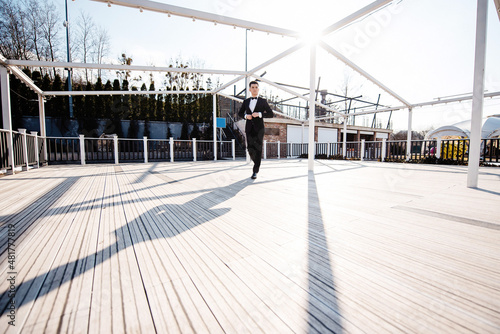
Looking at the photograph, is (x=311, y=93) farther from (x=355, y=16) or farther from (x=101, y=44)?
(x=101, y=44)

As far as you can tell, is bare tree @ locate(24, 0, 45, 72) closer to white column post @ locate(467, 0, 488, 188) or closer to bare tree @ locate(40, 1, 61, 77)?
bare tree @ locate(40, 1, 61, 77)

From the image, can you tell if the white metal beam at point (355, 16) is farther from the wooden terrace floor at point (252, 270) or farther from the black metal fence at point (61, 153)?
the black metal fence at point (61, 153)

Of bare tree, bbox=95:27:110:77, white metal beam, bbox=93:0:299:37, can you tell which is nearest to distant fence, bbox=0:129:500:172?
white metal beam, bbox=93:0:299:37

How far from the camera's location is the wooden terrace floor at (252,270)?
66cm

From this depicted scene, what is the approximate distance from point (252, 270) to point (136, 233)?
2.89 ft

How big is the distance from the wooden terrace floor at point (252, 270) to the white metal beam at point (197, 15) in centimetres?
373

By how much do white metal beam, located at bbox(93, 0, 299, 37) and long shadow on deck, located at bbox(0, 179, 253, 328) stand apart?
3611 millimetres

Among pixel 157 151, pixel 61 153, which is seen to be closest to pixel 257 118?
pixel 157 151

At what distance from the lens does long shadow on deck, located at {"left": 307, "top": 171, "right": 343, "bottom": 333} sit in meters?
0.65

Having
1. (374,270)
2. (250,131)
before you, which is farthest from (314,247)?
(250,131)

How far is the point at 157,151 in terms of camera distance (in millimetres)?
9695

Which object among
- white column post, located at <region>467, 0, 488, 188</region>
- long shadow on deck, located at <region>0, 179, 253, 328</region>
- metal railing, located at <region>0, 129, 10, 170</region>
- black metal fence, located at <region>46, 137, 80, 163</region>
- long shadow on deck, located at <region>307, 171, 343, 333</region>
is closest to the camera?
long shadow on deck, located at <region>307, 171, 343, 333</region>

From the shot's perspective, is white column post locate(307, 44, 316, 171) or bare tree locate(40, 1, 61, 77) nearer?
white column post locate(307, 44, 316, 171)

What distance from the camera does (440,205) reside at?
200 cm
